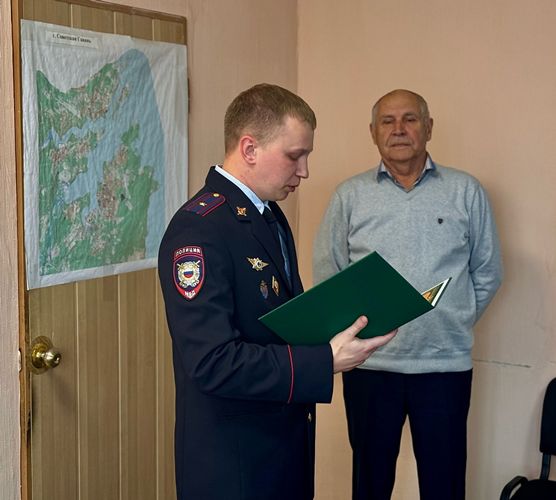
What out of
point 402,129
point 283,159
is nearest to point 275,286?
point 283,159

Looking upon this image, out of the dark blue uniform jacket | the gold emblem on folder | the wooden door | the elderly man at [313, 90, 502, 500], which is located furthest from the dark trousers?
the gold emblem on folder

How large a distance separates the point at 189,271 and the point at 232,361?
0.20 m

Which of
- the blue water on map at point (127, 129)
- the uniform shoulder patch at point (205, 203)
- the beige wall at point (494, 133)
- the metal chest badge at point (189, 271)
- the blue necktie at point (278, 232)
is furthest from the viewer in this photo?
the beige wall at point (494, 133)

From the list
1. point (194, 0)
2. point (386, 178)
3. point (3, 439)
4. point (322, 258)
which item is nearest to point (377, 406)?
point (322, 258)

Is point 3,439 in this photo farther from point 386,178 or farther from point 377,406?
point 386,178

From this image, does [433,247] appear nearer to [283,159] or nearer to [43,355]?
[283,159]

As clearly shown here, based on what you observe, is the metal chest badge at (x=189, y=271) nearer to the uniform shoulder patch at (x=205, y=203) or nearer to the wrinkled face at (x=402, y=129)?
the uniform shoulder patch at (x=205, y=203)

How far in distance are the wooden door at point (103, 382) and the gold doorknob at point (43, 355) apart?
0.02 meters

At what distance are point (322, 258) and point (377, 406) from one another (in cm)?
53

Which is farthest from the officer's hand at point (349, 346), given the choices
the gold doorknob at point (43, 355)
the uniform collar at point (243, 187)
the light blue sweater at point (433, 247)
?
the light blue sweater at point (433, 247)

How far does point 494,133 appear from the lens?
2.95 metres

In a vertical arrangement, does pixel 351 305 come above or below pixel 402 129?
below

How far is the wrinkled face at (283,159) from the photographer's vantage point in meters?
1.75

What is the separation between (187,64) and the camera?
2.61 m
